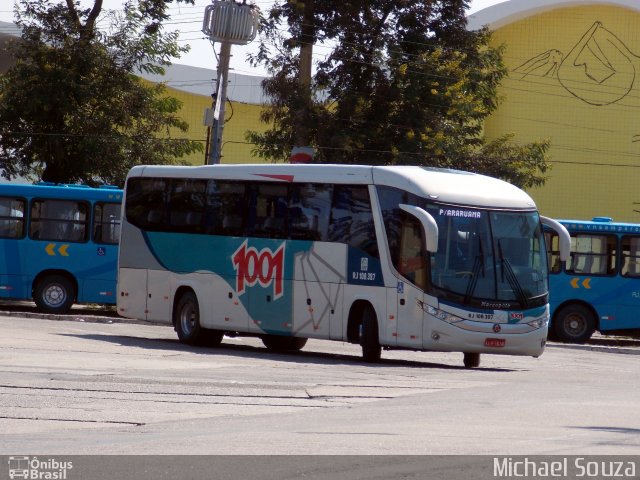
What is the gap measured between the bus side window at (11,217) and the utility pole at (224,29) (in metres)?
4.70

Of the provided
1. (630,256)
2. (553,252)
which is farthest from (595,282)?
(553,252)

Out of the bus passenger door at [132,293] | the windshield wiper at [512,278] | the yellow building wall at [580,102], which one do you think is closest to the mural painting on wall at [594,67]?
the yellow building wall at [580,102]

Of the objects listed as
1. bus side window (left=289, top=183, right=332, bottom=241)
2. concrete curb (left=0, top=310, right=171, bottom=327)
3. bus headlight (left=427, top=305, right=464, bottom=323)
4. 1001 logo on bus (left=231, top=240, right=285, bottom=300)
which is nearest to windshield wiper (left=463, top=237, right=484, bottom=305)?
bus headlight (left=427, top=305, right=464, bottom=323)

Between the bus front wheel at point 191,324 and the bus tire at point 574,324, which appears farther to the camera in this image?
the bus tire at point 574,324

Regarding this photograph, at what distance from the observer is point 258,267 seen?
72.7 feet

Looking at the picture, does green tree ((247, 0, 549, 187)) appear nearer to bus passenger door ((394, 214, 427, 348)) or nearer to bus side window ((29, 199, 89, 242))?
bus side window ((29, 199, 89, 242))

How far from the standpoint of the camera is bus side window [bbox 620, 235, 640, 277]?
31500 millimetres

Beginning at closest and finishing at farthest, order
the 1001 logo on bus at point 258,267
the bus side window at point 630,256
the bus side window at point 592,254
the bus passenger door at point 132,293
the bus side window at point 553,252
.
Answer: the 1001 logo on bus at point 258,267 < the bus passenger door at point 132,293 < the bus side window at point 553,252 < the bus side window at point 630,256 < the bus side window at point 592,254

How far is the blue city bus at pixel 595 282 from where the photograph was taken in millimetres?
31344

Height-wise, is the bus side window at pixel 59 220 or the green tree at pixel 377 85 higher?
the green tree at pixel 377 85

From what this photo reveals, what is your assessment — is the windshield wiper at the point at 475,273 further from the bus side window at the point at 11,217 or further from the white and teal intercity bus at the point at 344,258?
the bus side window at the point at 11,217

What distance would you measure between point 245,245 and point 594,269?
12241mm
